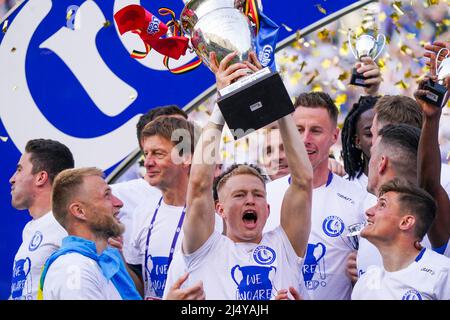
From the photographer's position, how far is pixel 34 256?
5.50 meters

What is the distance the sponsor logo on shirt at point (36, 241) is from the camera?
18.2 feet

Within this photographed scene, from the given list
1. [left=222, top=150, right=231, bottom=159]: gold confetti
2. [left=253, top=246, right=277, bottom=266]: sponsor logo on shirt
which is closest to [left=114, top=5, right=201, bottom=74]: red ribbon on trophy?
[left=253, top=246, right=277, bottom=266]: sponsor logo on shirt


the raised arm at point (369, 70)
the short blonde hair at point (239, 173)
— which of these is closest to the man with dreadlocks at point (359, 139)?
the raised arm at point (369, 70)

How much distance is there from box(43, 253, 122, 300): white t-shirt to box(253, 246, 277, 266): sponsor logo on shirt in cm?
70

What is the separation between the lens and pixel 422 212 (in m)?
4.83

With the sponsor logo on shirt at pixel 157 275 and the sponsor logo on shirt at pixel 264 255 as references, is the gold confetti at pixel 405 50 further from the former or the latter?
the sponsor logo on shirt at pixel 264 255

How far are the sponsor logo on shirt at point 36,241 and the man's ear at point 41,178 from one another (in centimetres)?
44

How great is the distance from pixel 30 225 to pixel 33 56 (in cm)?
162

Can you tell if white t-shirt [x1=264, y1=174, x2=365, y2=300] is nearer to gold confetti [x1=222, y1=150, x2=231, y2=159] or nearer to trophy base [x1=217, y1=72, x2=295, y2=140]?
trophy base [x1=217, y1=72, x2=295, y2=140]

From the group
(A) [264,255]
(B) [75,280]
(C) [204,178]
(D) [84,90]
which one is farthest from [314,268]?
(D) [84,90]
